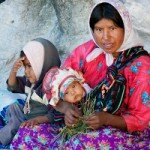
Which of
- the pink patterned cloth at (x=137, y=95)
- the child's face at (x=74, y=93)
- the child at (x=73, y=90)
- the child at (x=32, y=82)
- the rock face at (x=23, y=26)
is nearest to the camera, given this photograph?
the pink patterned cloth at (x=137, y=95)

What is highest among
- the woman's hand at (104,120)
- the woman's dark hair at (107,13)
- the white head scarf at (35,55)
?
the woman's dark hair at (107,13)

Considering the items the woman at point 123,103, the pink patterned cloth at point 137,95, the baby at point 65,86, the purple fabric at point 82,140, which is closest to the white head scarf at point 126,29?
the woman at point 123,103

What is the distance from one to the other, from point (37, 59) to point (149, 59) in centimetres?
114

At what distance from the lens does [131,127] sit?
12.7 ft

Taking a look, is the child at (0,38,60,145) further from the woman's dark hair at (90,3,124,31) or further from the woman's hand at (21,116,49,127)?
the woman's dark hair at (90,3,124,31)

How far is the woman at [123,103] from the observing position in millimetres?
3770

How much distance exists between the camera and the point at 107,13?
3922mm

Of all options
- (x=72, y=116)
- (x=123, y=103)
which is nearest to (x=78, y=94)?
(x=72, y=116)

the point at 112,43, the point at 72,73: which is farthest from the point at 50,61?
the point at 112,43

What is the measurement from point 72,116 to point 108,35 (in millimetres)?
736

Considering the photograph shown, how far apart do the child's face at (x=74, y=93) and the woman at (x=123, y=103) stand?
4.9 inches

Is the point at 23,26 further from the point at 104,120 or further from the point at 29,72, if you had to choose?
the point at 104,120

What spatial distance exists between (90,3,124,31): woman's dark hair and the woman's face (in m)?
Answer: 0.03

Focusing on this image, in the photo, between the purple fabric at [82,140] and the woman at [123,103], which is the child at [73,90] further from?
the purple fabric at [82,140]
